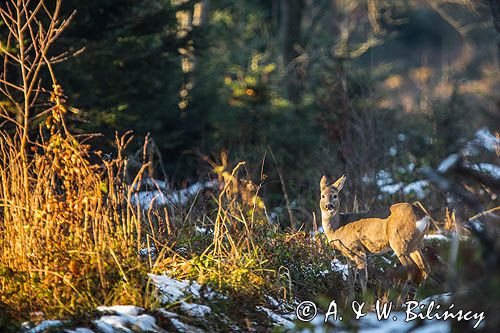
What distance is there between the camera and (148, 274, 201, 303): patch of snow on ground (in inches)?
255

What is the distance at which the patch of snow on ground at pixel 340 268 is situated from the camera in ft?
28.0

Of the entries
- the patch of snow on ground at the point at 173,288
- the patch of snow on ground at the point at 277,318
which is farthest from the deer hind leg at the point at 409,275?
the patch of snow on ground at the point at 173,288

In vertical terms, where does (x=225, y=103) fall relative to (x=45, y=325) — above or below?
below

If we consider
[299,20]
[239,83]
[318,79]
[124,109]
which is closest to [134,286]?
[124,109]

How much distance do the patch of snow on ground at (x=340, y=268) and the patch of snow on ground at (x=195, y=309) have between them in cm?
229

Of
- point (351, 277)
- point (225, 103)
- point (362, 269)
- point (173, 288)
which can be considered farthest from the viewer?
point (225, 103)

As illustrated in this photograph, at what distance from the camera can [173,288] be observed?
6613 millimetres

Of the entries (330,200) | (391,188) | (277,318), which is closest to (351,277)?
(330,200)

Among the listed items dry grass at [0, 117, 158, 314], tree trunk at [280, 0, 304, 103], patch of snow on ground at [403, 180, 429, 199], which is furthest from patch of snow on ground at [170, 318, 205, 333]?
tree trunk at [280, 0, 304, 103]

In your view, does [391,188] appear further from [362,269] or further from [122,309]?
[122,309]

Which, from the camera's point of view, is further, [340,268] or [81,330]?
[340,268]

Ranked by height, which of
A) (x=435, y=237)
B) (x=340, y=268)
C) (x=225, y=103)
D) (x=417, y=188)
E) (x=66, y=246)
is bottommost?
(x=417, y=188)

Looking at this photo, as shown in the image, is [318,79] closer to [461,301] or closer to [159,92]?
[159,92]
